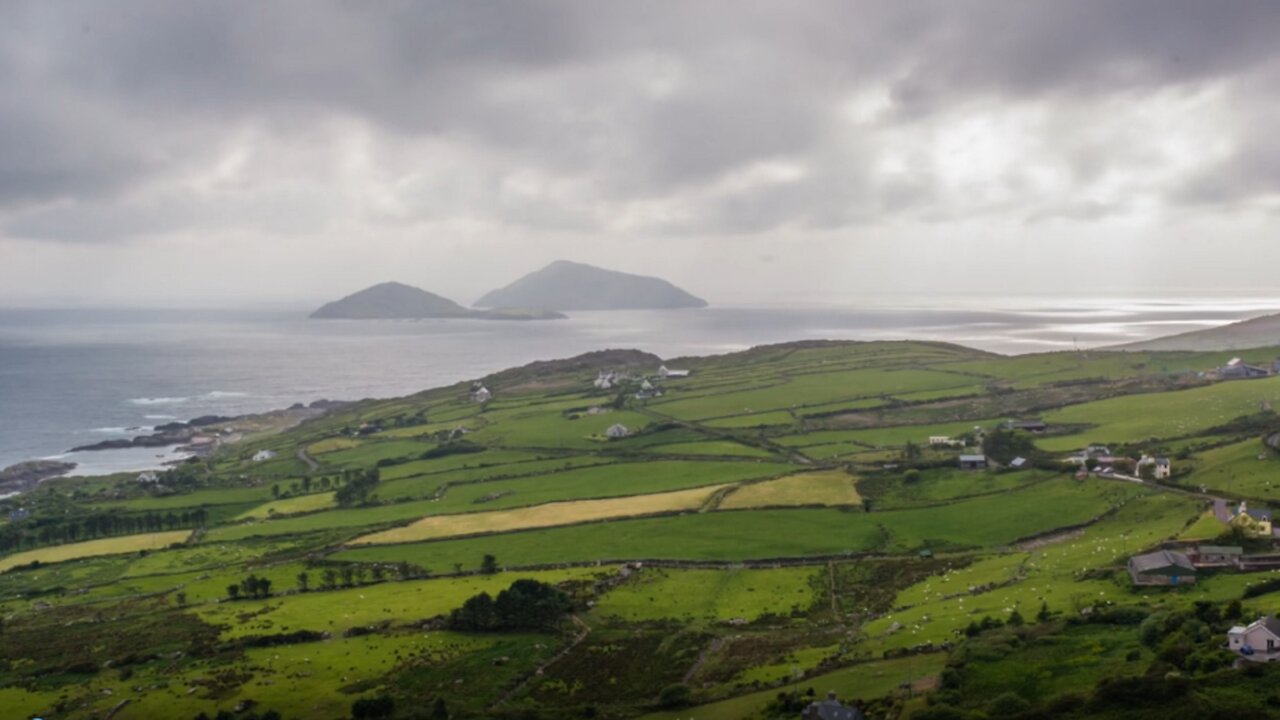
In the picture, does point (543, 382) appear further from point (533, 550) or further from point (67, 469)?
point (533, 550)

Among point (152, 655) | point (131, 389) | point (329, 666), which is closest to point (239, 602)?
point (152, 655)

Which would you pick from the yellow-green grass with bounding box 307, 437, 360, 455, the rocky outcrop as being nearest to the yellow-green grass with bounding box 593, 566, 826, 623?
the yellow-green grass with bounding box 307, 437, 360, 455

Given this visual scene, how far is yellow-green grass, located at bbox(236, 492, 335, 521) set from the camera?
7069cm

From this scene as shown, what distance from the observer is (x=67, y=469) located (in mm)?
100750

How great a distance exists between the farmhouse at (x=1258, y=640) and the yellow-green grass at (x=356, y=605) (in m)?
30.3

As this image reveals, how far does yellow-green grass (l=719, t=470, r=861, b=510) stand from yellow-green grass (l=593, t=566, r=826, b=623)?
11635mm

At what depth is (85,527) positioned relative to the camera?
229 ft

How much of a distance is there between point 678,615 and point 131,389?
16350 centimetres

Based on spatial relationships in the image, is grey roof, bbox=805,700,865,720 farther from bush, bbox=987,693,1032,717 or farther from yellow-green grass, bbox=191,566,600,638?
yellow-green grass, bbox=191,566,600,638

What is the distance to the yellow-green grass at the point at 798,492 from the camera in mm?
59094

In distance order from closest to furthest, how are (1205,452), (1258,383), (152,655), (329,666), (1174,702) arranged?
(1174,702) < (329,666) < (152,655) < (1205,452) < (1258,383)

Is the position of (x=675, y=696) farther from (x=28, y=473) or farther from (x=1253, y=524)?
(x=28, y=473)

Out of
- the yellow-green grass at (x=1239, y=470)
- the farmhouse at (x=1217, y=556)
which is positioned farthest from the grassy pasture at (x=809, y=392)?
the farmhouse at (x=1217, y=556)

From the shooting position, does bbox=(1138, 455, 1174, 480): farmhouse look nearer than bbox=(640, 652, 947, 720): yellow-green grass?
No
